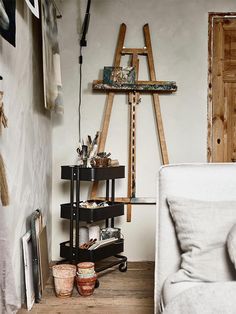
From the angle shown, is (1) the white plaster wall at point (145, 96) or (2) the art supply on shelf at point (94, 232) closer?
(2) the art supply on shelf at point (94, 232)

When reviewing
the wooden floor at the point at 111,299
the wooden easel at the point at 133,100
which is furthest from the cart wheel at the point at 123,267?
the wooden easel at the point at 133,100

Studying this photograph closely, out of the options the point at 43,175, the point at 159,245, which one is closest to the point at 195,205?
the point at 159,245

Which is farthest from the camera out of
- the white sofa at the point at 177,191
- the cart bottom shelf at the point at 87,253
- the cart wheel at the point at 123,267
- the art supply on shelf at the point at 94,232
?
the cart wheel at the point at 123,267

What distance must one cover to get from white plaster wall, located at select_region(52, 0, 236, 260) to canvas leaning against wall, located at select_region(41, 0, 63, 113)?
52 centimetres

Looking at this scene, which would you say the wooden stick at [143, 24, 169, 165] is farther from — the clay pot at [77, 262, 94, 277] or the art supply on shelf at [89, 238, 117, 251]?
the clay pot at [77, 262, 94, 277]

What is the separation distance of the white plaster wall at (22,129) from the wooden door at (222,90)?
1.47 metres

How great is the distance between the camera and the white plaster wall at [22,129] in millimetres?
2441

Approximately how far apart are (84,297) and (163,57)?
6.93 ft

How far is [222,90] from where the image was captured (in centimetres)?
382

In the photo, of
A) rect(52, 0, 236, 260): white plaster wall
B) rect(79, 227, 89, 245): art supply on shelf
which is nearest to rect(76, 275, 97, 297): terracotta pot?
rect(79, 227, 89, 245): art supply on shelf

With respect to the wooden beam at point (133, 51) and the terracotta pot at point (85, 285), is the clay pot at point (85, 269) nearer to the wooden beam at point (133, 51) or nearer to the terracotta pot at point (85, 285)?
the terracotta pot at point (85, 285)

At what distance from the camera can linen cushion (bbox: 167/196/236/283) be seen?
1.76 metres

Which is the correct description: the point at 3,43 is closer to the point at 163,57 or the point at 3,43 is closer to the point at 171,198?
the point at 171,198

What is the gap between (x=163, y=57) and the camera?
3816 mm
